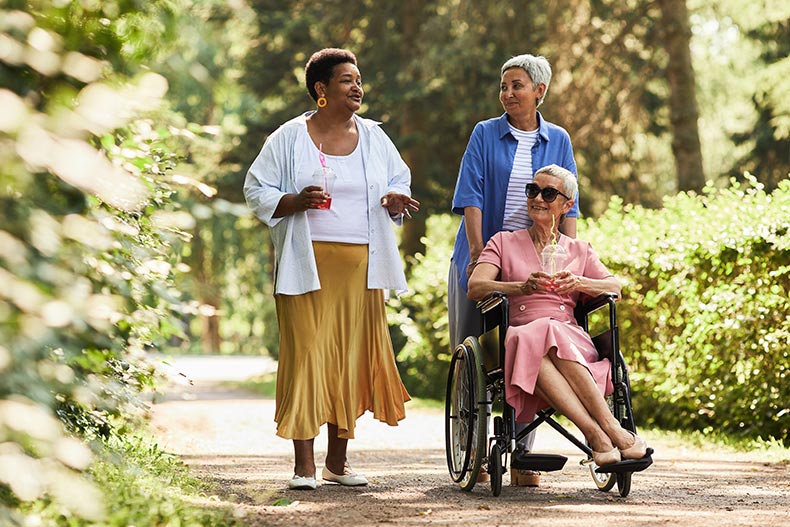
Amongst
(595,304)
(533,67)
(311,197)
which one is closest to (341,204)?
(311,197)

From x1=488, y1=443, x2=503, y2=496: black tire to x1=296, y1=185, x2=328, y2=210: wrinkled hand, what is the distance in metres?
1.35

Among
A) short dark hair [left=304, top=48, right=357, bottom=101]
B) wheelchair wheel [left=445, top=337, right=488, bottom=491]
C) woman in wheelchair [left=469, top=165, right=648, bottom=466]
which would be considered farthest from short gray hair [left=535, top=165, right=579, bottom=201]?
short dark hair [left=304, top=48, right=357, bottom=101]

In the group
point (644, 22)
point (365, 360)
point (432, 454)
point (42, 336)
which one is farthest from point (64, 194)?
point (644, 22)

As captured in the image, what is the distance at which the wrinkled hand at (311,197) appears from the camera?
5.59m

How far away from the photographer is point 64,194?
3854 mm

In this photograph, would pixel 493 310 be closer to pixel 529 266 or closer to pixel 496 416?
pixel 529 266

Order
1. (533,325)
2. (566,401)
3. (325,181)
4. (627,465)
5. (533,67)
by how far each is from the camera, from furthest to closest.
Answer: (533,67) → (325,181) → (533,325) → (566,401) → (627,465)

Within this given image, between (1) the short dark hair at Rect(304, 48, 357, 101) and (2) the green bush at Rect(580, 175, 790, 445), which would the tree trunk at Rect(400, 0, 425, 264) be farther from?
(1) the short dark hair at Rect(304, 48, 357, 101)

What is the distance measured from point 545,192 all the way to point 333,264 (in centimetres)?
106

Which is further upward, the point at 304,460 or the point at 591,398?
the point at 591,398

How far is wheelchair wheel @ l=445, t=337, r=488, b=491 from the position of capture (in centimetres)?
542

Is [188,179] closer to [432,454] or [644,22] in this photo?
[432,454]

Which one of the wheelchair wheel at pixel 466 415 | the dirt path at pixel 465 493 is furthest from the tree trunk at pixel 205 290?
the wheelchair wheel at pixel 466 415

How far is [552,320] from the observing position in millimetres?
5477
